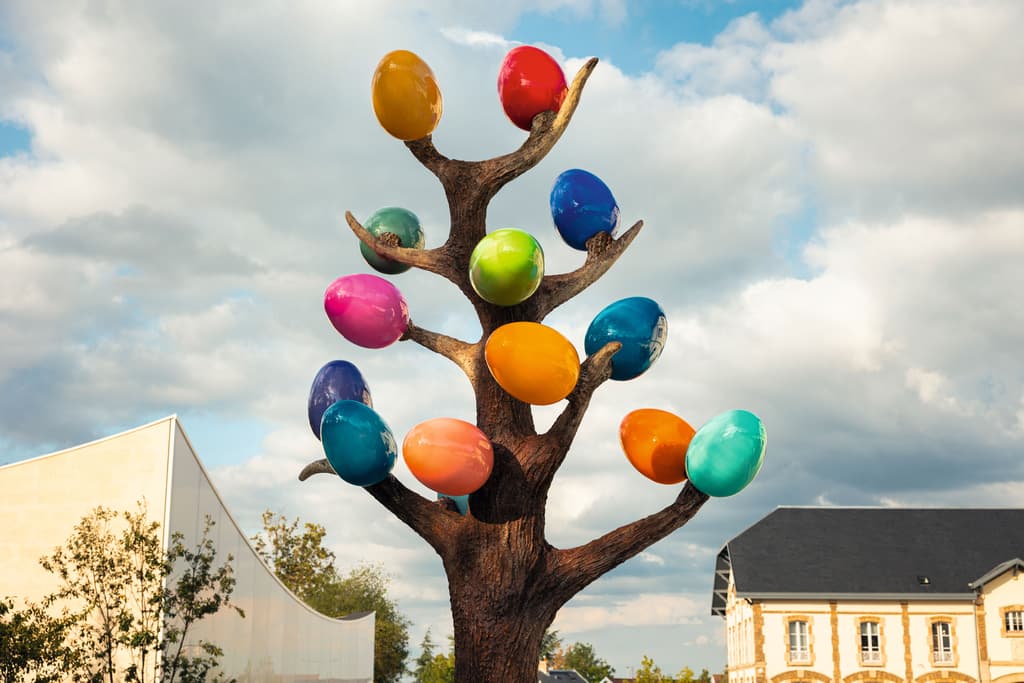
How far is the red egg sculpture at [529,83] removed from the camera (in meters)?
6.76

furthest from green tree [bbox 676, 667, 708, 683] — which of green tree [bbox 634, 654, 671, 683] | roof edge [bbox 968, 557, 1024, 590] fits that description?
roof edge [bbox 968, 557, 1024, 590]

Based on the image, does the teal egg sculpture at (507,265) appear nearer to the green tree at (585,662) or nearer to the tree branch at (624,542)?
the tree branch at (624,542)

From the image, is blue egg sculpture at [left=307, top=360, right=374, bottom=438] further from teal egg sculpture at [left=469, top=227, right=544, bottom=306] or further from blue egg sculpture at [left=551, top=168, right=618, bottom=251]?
blue egg sculpture at [left=551, top=168, right=618, bottom=251]

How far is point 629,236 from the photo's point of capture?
680cm

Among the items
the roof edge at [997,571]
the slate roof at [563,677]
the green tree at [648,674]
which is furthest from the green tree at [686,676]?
the slate roof at [563,677]


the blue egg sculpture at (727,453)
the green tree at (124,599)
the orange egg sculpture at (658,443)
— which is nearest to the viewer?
the blue egg sculpture at (727,453)

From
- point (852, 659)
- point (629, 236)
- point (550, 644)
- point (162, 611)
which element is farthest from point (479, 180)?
point (550, 644)

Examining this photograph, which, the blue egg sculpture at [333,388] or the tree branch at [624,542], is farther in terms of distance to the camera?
the blue egg sculpture at [333,388]

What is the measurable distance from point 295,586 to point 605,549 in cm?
3639

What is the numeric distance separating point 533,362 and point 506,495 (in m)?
0.93

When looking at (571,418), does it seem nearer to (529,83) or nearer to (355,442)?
(355,442)

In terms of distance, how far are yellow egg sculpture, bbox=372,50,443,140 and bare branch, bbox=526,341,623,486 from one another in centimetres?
184

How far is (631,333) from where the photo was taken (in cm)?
642

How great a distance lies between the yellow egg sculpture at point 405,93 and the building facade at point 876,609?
34.2 meters
